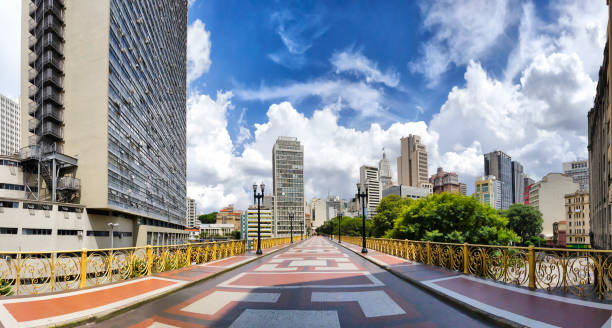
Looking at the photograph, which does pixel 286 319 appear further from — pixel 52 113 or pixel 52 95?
pixel 52 95

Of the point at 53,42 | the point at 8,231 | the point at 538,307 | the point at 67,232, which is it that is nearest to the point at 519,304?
the point at 538,307

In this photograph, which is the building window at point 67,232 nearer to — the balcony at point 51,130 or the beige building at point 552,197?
the balcony at point 51,130

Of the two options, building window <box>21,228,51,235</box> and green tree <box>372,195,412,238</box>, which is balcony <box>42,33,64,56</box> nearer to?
building window <box>21,228,51,235</box>

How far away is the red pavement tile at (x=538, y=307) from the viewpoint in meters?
5.95

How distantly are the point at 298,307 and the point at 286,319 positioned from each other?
98 centimetres

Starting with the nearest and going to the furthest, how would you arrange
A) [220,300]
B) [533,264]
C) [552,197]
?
[220,300] → [533,264] → [552,197]

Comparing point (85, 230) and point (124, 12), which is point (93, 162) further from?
point (124, 12)

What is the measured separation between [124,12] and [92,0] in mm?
3934

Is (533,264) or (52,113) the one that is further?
(52,113)

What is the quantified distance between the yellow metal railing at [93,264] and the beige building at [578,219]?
9698 cm

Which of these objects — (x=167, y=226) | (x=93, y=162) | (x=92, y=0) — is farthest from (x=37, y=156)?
(x=167, y=226)

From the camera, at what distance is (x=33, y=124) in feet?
150

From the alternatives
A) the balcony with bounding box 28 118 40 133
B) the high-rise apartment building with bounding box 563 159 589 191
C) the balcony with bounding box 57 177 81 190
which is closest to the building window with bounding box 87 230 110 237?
the balcony with bounding box 57 177 81 190

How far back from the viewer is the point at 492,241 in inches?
904
